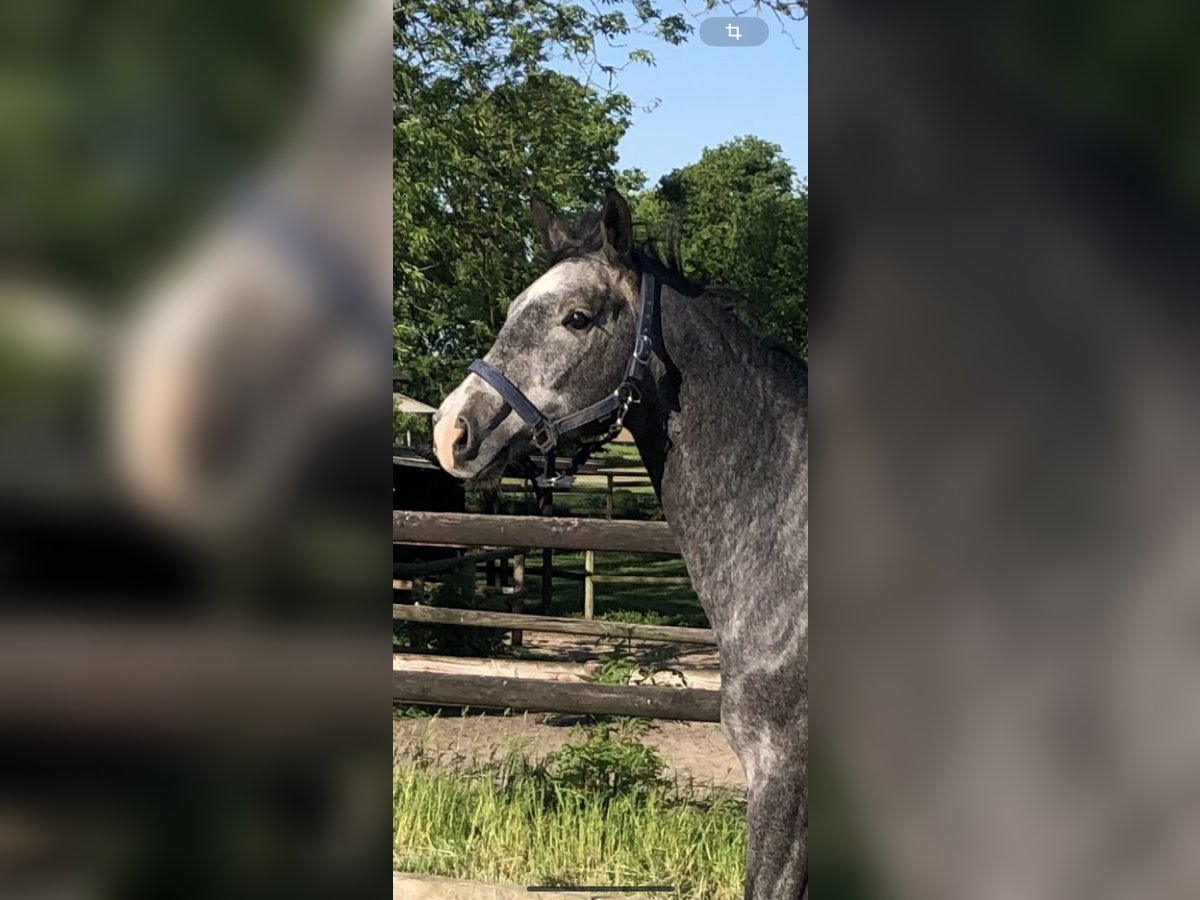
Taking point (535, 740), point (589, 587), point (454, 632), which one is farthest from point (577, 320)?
point (454, 632)

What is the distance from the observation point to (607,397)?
1974mm

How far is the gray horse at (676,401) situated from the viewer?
192cm

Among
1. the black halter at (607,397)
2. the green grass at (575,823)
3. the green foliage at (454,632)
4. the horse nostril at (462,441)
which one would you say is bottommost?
the green grass at (575,823)

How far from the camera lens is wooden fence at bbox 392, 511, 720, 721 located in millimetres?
2992

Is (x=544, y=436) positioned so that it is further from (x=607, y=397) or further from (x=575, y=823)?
(x=575, y=823)

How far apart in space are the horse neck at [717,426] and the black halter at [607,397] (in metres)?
0.03
